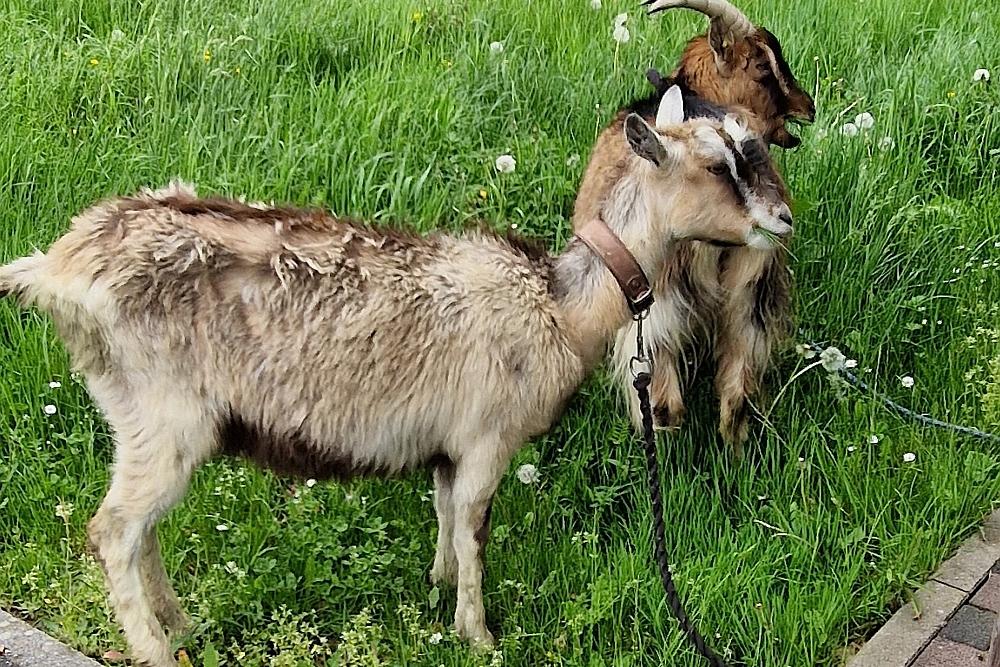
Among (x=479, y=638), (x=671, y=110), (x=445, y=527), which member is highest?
(x=671, y=110)

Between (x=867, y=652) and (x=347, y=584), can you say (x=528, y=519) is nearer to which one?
(x=347, y=584)

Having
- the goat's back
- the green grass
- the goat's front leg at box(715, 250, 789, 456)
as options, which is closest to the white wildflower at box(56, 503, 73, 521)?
the green grass

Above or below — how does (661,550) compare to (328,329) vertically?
below

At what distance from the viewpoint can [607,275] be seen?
342cm

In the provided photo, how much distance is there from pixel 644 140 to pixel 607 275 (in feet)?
1.35

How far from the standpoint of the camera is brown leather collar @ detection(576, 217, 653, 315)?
3.34 m

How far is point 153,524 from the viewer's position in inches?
129

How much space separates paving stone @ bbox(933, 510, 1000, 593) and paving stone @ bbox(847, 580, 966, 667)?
5 cm

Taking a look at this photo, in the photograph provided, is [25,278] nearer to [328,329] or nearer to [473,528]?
[328,329]

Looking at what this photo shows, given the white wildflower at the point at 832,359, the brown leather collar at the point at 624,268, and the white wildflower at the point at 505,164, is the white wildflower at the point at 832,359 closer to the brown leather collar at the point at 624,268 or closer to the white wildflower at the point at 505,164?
the brown leather collar at the point at 624,268

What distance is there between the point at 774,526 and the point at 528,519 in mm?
804

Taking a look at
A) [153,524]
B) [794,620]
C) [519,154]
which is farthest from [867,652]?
[519,154]

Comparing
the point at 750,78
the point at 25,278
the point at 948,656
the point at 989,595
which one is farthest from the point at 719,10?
the point at 25,278

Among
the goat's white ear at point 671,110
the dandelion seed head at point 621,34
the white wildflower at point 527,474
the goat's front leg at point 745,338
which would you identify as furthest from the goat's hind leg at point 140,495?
the dandelion seed head at point 621,34
